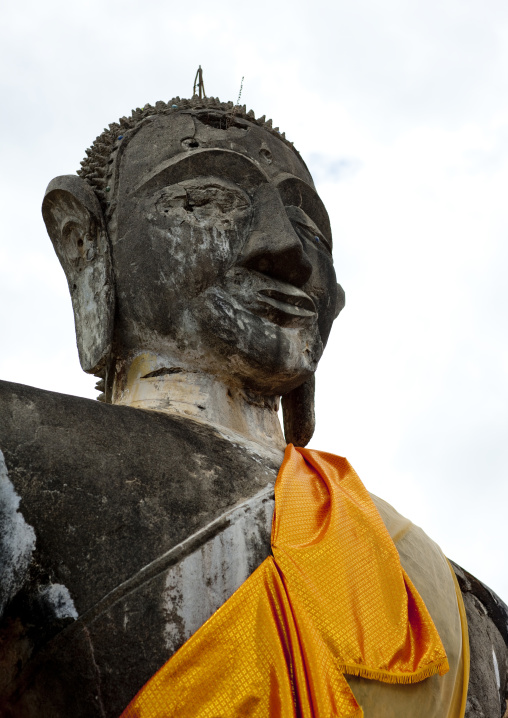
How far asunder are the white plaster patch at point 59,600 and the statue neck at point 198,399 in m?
1.30

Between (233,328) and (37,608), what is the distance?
1.74 m

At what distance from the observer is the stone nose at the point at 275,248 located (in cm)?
430

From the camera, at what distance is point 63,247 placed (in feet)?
16.2

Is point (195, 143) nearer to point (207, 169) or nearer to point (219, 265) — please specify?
point (207, 169)

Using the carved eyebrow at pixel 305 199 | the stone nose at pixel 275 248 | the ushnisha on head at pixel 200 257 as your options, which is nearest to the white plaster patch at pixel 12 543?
the ushnisha on head at pixel 200 257

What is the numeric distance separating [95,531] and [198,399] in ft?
4.25

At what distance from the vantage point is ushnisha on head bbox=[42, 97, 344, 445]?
4.29 metres

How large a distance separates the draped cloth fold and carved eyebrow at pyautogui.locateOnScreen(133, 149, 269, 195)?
1778 mm

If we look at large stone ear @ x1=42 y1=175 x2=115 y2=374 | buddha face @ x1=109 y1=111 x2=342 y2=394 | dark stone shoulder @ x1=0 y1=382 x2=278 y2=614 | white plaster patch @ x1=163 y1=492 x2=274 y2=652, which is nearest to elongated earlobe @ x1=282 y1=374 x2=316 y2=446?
buddha face @ x1=109 y1=111 x2=342 y2=394

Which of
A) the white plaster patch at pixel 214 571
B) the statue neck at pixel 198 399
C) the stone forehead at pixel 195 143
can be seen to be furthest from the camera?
the stone forehead at pixel 195 143

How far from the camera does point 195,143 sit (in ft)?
15.8

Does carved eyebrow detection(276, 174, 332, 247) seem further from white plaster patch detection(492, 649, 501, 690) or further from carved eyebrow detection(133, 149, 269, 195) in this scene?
white plaster patch detection(492, 649, 501, 690)

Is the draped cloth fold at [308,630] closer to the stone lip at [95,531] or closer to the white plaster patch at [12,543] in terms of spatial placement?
the stone lip at [95,531]

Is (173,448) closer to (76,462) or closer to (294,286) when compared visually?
(76,462)
